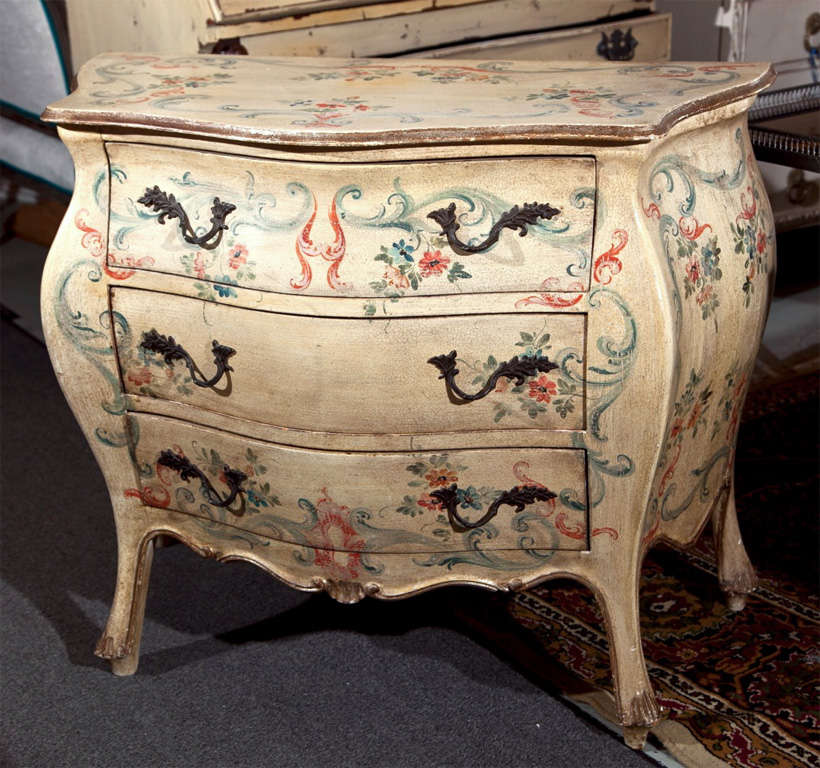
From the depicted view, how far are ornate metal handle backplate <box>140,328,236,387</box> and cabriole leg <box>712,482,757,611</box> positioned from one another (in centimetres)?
87

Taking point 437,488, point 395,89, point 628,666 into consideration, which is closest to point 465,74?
point 395,89

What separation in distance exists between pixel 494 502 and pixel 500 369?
21 cm

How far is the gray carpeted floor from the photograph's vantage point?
162cm

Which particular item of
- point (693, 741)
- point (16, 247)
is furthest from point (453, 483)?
point (16, 247)

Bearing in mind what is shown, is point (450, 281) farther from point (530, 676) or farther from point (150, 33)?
point (150, 33)

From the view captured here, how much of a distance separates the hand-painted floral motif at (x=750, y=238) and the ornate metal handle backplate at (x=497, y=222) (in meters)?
0.31

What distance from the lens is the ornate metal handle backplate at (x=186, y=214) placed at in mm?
1456

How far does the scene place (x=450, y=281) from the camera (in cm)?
138

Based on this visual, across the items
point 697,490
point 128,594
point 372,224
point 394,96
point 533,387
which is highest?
point 394,96

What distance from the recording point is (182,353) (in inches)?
60.3

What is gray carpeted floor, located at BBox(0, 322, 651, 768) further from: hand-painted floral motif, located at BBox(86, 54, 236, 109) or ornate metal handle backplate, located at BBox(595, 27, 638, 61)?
ornate metal handle backplate, located at BBox(595, 27, 638, 61)

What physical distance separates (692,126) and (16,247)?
2910 mm

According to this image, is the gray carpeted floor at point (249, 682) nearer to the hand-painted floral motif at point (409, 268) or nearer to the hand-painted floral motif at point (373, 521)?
the hand-painted floral motif at point (373, 521)

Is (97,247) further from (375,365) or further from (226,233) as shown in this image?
(375,365)
